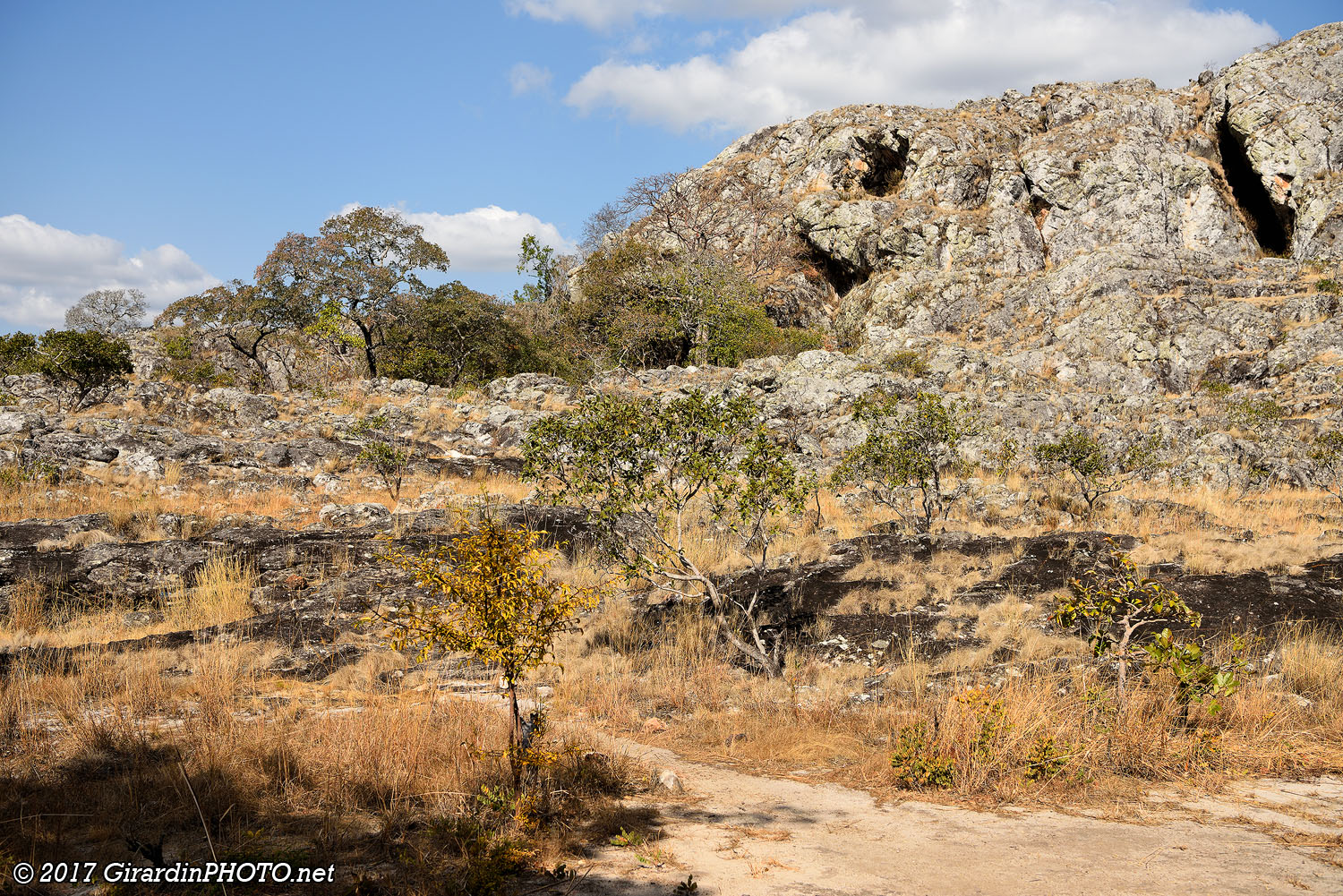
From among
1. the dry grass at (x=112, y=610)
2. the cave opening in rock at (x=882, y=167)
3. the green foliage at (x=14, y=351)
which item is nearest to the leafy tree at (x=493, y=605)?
the dry grass at (x=112, y=610)

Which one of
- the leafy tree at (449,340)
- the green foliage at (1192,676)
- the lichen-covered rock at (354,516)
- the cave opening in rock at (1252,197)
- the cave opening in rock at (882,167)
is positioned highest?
the cave opening in rock at (882,167)

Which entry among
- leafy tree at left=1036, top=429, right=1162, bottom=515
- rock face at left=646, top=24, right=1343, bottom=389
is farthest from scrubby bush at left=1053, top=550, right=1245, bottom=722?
rock face at left=646, top=24, right=1343, bottom=389

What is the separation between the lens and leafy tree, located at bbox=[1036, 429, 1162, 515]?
15.5 meters

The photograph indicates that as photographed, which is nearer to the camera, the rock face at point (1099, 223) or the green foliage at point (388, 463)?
the green foliage at point (388, 463)

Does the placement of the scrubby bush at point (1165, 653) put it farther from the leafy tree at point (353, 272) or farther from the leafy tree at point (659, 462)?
the leafy tree at point (353, 272)

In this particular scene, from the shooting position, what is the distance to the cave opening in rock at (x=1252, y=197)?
116ft

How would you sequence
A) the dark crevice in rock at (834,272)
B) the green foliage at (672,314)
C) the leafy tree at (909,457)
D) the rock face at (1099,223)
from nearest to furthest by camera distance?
the leafy tree at (909,457)
the rock face at (1099,223)
the green foliage at (672,314)
the dark crevice in rock at (834,272)

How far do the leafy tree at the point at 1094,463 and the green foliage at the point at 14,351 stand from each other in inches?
1157

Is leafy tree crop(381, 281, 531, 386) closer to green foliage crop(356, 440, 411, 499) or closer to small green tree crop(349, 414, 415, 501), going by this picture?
small green tree crop(349, 414, 415, 501)

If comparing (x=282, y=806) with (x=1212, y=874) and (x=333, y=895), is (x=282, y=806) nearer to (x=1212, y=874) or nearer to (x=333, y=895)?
(x=333, y=895)

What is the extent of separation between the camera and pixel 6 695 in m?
5.59

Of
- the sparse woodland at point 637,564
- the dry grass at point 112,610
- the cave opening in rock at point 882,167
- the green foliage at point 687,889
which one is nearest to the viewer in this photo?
the green foliage at point 687,889

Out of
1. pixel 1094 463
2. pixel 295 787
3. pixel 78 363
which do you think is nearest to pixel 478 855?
pixel 295 787

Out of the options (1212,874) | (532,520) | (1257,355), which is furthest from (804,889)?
(1257,355)
